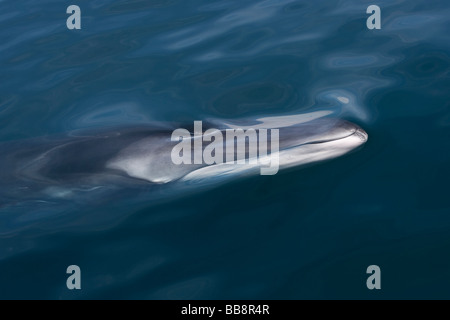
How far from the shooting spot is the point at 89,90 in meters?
9.24

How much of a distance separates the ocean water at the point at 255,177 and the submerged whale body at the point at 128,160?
0.46 feet

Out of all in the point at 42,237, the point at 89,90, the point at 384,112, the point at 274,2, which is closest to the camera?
the point at 42,237

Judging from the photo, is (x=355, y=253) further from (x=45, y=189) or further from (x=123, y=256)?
A: (x=45, y=189)

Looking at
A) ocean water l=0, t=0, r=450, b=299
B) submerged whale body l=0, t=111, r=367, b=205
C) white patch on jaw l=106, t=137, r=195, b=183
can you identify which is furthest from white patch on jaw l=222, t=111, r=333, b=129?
white patch on jaw l=106, t=137, r=195, b=183

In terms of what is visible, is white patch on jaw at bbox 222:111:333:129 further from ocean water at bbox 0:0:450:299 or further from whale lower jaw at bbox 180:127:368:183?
whale lower jaw at bbox 180:127:368:183

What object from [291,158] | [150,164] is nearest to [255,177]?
[291,158]

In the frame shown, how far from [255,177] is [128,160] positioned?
1.35m

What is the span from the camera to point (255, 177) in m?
6.34

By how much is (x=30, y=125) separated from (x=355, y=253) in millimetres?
5107

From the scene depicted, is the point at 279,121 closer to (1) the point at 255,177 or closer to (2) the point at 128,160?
(1) the point at 255,177

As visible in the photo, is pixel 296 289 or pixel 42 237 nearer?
pixel 296 289

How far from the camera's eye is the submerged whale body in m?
6.30
